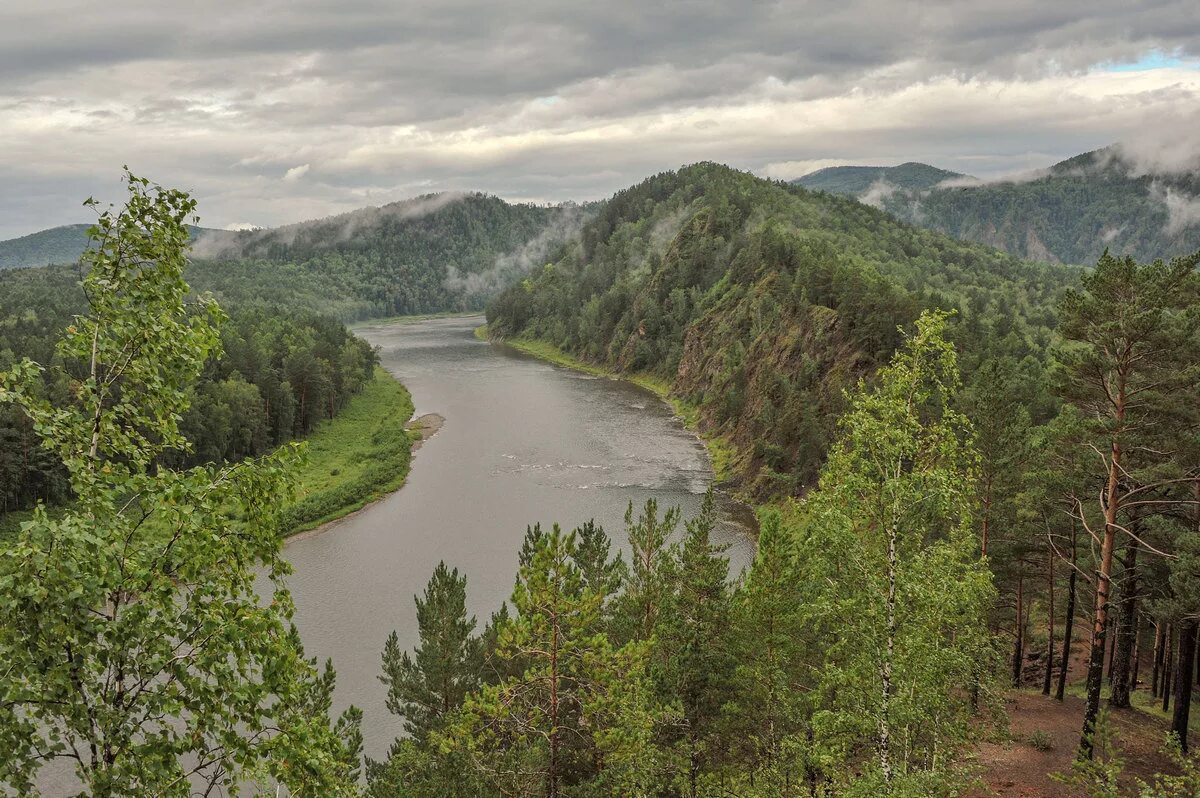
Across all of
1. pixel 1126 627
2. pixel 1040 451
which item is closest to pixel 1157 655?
pixel 1126 627

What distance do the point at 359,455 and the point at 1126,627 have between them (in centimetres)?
8628

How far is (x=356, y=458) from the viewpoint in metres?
99.4

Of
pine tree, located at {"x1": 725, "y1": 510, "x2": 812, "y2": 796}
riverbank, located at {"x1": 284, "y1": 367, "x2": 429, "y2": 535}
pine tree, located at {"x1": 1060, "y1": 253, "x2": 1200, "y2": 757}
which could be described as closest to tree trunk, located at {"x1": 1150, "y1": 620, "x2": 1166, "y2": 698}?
pine tree, located at {"x1": 1060, "y1": 253, "x2": 1200, "y2": 757}

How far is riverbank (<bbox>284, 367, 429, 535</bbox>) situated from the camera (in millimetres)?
78812

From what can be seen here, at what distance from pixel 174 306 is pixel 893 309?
78.3 m

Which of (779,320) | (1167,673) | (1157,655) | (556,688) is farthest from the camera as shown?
(779,320)

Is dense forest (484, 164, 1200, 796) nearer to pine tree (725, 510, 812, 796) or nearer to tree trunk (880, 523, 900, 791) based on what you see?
tree trunk (880, 523, 900, 791)

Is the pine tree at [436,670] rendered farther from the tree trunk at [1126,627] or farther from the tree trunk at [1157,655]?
the tree trunk at [1157,655]

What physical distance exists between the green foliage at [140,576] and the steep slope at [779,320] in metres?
24.1

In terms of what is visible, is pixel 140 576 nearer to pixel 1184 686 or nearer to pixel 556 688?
pixel 556 688

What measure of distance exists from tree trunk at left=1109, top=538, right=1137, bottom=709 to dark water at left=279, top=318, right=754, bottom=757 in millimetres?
18212

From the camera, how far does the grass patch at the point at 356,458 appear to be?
78.8 m

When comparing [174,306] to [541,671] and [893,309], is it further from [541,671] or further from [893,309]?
[893,309]

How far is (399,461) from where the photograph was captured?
313 ft
